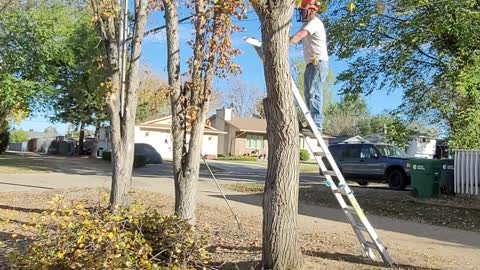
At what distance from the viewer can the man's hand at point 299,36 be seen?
19.6 ft

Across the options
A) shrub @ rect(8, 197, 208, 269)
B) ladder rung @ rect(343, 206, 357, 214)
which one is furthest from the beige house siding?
shrub @ rect(8, 197, 208, 269)

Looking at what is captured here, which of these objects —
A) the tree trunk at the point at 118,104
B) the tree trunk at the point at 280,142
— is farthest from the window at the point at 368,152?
the tree trunk at the point at 280,142

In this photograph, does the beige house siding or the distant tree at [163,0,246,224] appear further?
the beige house siding

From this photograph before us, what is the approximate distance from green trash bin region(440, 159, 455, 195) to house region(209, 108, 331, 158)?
3891 cm

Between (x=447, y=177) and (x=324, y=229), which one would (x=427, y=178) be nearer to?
(x=447, y=177)

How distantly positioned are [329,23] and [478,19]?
499 cm

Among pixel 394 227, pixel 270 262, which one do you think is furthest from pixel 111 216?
pixel 394 227

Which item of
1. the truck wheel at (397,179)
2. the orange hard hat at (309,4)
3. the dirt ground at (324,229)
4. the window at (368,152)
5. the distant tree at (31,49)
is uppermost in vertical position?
the distant tree at (31,49)

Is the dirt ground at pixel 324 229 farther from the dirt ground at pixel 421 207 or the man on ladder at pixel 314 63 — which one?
the man on ladder at pixel 314 63

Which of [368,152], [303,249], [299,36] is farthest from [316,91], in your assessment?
[368,152]

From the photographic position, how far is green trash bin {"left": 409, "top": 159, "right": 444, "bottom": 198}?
51.1 ft

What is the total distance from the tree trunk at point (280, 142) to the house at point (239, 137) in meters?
48.9

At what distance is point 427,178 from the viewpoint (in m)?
15.6

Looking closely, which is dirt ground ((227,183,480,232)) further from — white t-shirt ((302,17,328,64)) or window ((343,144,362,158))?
white t-shirt ((302,17,328,64))
